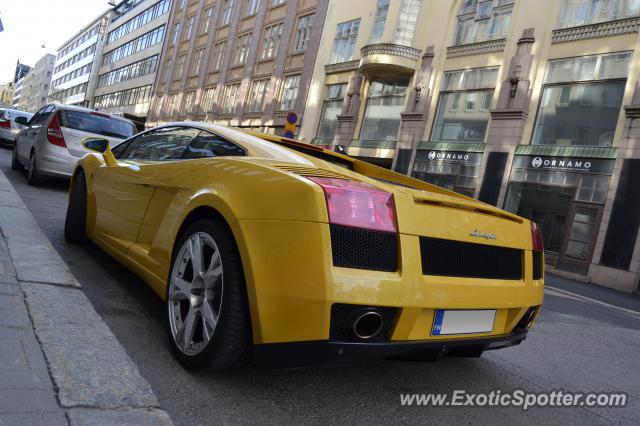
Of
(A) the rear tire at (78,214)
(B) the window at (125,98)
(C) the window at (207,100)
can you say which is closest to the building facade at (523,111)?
(A) the rear tire at (78,214)

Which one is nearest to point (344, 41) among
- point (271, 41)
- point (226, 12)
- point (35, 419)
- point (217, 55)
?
point (271, 41)

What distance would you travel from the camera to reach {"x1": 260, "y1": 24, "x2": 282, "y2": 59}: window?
31.9 meters

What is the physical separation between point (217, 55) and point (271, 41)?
8.38 meters

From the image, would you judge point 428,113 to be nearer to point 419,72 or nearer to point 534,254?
point 419,72

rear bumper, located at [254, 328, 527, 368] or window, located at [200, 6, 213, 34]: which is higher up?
window, located at [200, 6, 213, 34]

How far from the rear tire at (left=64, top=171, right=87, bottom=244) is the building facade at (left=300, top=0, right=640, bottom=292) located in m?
13.9

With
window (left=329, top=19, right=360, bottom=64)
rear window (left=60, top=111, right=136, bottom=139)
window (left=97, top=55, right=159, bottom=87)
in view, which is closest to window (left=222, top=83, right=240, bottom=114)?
window (left=329, top=19, right=360, bottom=64)

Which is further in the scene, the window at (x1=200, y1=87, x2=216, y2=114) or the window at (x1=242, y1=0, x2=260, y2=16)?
the window at (x1=200, y1=87, x2=216, y2=114)

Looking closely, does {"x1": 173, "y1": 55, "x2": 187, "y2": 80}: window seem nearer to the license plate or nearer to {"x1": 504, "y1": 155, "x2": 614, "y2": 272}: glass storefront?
{"x1": 504, "y1": 155, "x2": 614, "y2": 272}: glass storefront

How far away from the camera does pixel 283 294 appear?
2.09 meters

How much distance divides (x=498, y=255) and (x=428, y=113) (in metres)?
18.8

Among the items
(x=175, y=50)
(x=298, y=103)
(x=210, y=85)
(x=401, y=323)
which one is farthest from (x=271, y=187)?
(x=175, y=50)

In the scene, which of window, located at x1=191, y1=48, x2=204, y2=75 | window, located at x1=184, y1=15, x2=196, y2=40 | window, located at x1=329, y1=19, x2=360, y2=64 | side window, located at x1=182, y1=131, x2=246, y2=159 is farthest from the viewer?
window, located at x1=184, y1=15, x2=196, y2=40

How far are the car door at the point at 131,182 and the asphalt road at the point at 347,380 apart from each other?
0.39 meters
